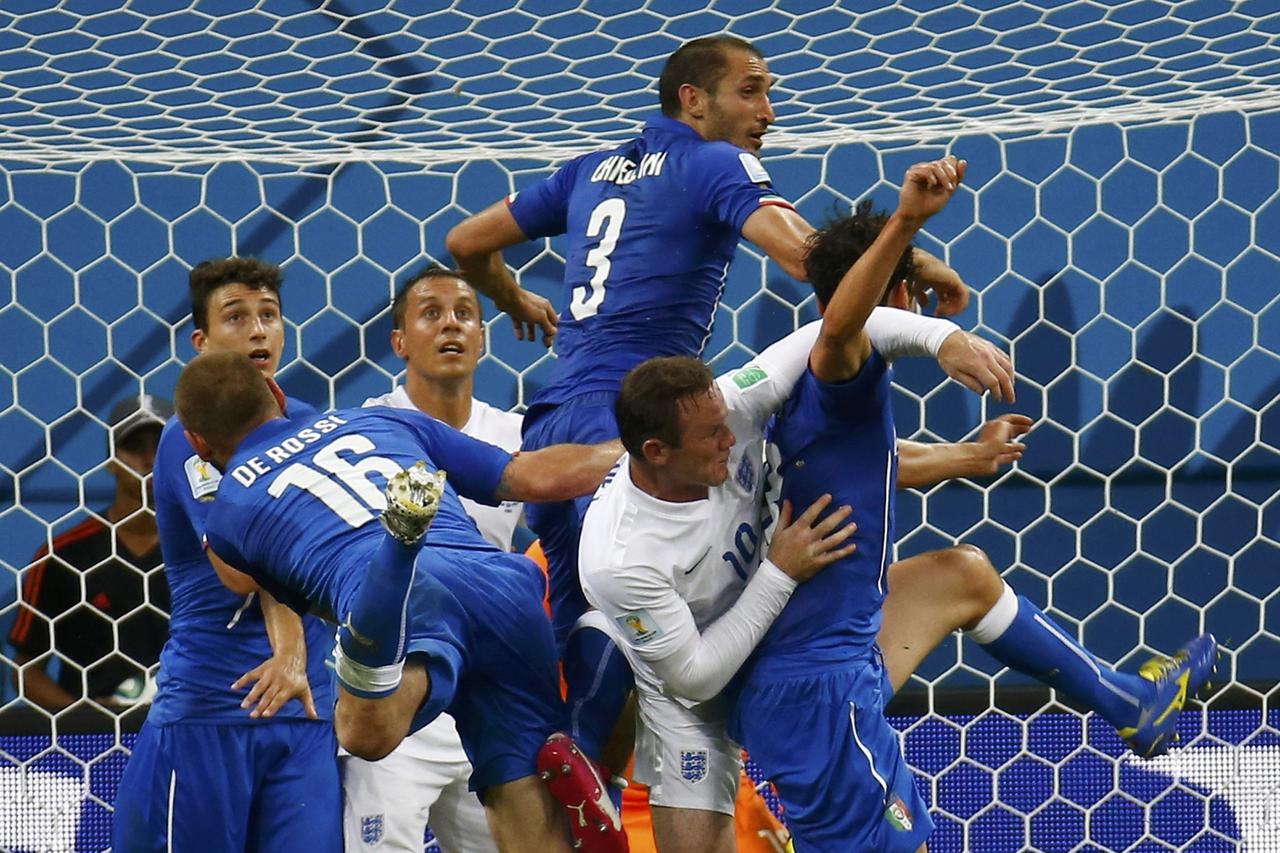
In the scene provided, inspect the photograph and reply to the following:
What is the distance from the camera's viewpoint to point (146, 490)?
4422mm

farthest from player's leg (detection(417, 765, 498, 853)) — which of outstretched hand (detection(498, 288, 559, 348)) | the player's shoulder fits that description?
outstretched hand (detection(498, 288, 559, 348))

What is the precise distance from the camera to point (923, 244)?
462 centimetres

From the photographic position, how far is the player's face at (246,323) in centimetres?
385

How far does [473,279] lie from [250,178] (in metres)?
1.20

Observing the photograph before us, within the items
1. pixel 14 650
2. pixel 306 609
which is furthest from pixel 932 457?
pixel 14 650

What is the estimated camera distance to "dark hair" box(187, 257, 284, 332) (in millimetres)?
3906

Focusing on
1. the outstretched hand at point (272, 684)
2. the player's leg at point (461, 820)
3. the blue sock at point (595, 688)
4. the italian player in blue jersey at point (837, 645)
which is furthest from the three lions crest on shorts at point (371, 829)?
the italian player in blue jersey at point (837, 645)

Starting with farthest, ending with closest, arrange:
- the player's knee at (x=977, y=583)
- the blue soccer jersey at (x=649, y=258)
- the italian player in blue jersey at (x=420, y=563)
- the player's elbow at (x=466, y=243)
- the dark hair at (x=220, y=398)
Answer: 1. the player's elbow at (x=466, y=243)
2. the player's knee at (x=977, y=583)
3. the blue soccer jersey at (x=649, y=258)
4. the dark hair at (x=220, y=398)
5. the italian player in blue jersey at (x=420, y=563)

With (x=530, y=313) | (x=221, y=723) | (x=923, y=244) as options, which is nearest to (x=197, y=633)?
(x=221, y=723)

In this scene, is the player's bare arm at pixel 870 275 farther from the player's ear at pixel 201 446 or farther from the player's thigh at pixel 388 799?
the player's thigh at pixel 388 799

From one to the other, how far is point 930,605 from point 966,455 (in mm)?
348

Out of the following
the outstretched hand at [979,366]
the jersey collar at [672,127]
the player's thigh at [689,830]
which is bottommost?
the player's thigh at [689,830]

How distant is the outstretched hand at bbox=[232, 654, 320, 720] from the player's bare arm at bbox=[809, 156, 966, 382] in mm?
1246

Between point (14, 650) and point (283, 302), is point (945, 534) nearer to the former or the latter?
point (283, 302)
